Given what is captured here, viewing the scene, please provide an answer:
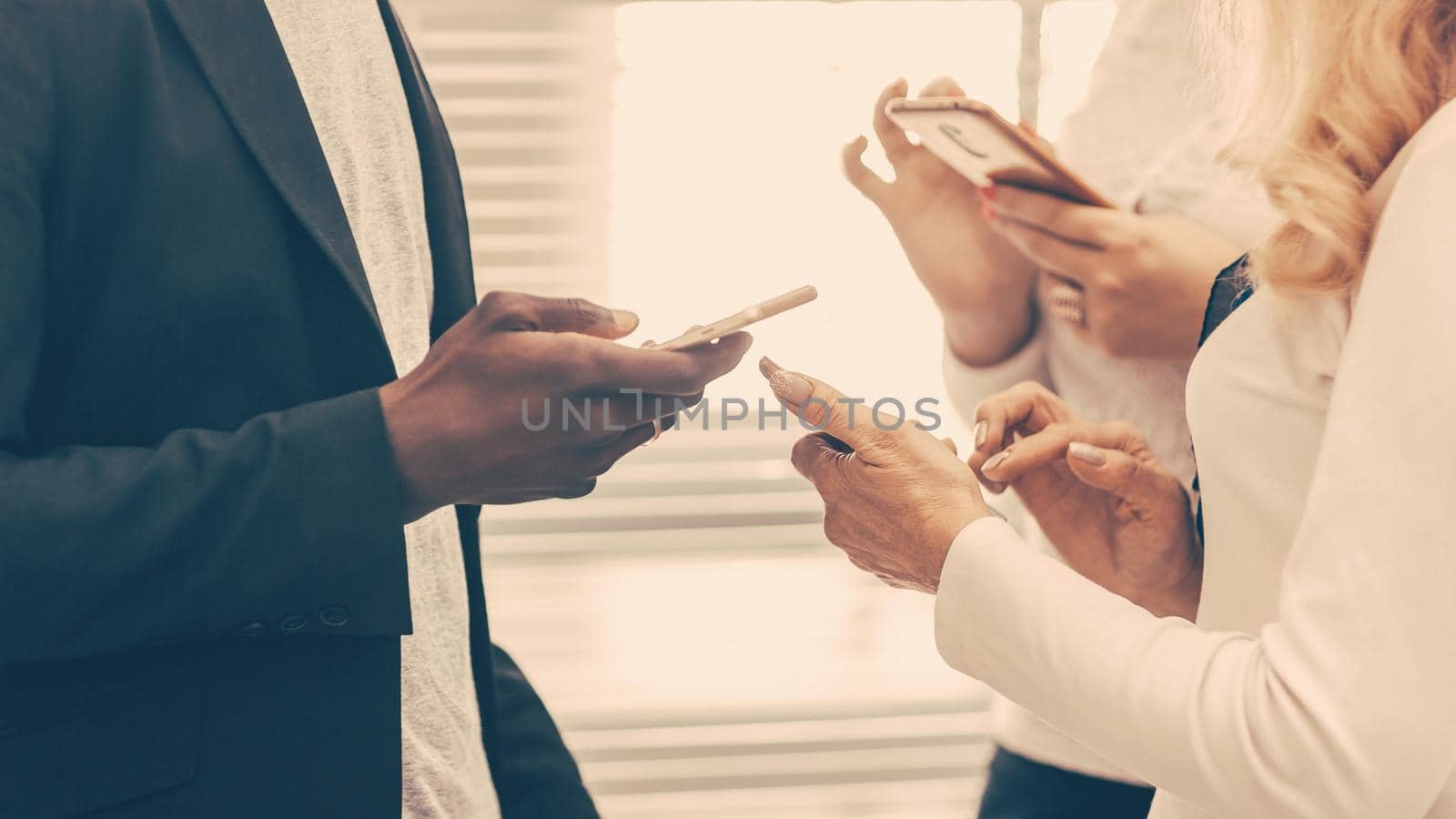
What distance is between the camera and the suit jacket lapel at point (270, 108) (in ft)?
2.52

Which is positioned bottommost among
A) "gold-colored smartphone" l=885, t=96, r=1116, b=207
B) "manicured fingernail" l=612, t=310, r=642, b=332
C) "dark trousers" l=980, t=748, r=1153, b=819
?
"dark trousers" l=980, t=748, r=1153, b=819

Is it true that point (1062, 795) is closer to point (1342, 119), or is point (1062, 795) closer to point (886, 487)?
point (886, 487)

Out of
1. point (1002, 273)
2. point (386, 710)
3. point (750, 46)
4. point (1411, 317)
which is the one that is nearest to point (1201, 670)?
point (1411, 317)

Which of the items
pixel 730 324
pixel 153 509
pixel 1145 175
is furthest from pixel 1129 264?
pixel 153 509

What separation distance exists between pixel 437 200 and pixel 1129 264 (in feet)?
2.28

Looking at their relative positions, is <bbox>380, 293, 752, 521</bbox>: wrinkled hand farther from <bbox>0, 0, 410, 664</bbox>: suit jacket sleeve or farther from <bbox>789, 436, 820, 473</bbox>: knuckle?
<bbox>789, 436, 820, 473</bbox>: knuckle

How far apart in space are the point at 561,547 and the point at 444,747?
0.83m


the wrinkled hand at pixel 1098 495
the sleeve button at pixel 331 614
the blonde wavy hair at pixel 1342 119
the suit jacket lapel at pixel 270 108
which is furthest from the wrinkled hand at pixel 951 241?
the sleeve button at pixel 331 614

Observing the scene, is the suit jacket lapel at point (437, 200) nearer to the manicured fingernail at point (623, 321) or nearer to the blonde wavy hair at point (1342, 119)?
the manicured fingernail at point (623, 321)

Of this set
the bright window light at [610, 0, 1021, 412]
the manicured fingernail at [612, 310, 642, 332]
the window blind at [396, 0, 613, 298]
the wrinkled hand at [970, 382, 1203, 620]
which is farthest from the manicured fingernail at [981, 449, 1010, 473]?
the window blind at [396, 0, 613, 298]

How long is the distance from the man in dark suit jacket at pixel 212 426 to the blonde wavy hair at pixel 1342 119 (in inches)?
14.8

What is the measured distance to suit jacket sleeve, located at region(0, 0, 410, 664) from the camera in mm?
676

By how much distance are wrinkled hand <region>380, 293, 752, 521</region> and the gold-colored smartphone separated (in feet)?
1.34

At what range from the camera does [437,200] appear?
109 cm
